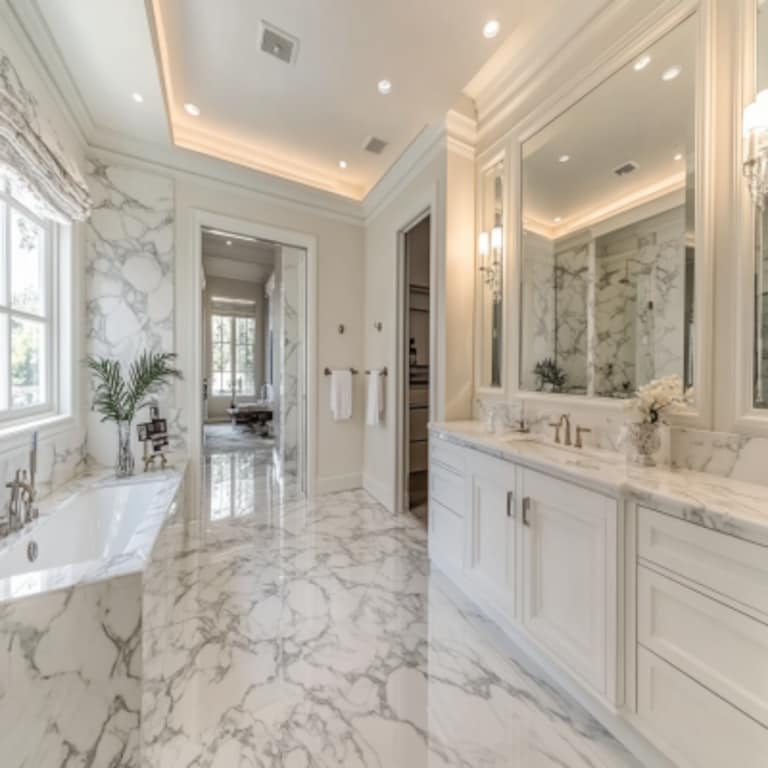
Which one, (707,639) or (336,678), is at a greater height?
(707,639)

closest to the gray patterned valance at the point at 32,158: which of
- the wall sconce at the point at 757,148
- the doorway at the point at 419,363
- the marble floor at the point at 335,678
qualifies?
the marble floor at the point at 335,678

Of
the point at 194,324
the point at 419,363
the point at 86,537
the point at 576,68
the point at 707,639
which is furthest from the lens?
the point at 419,363

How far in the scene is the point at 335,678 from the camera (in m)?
1.48

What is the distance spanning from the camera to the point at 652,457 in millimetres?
1417

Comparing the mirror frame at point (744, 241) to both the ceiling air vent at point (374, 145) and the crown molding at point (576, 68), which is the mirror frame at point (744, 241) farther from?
the ceiling air vent at point (374, 145)

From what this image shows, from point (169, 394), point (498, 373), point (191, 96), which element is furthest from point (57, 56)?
point (498, 373)

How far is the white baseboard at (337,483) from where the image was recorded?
3592 mm

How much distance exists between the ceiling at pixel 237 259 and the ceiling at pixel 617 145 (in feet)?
14.0

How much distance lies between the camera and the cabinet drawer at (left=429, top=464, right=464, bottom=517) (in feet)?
6.72

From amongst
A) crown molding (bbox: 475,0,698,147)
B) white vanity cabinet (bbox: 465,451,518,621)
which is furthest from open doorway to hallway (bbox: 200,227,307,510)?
white vanity cabinet (bbox: 465,451,518,621)

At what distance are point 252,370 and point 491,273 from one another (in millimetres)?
7402

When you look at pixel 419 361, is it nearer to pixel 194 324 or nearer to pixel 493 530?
pixel 194 324

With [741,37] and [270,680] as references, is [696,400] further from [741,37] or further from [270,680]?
[270,680]

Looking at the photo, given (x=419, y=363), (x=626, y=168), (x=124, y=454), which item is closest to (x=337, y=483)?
(x=419, y=363)
